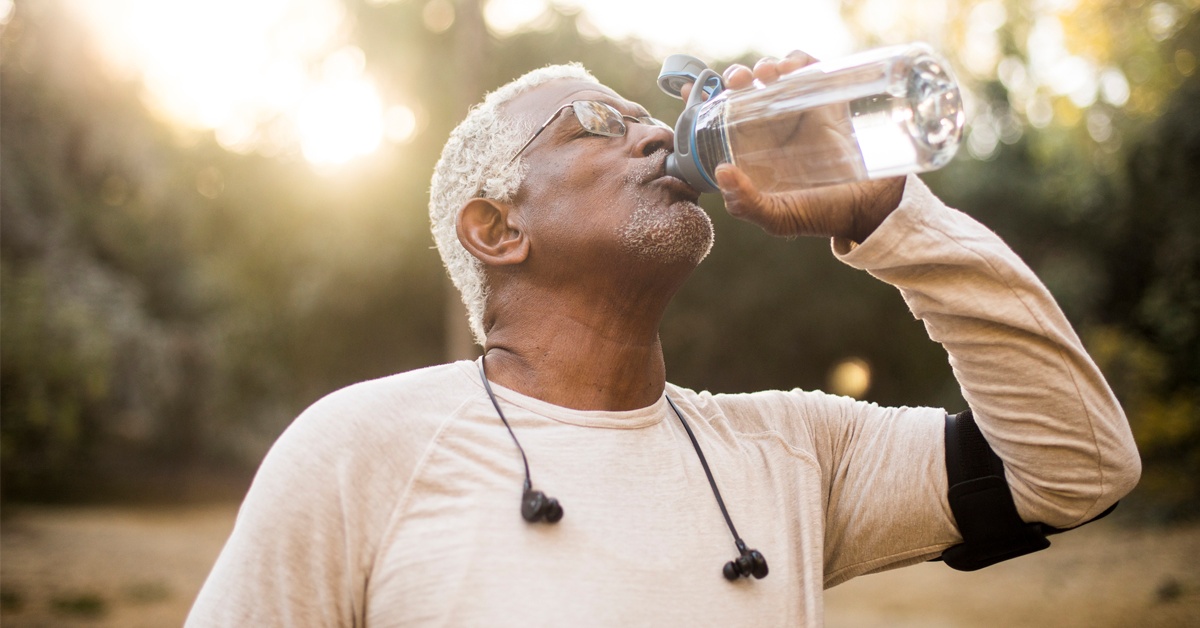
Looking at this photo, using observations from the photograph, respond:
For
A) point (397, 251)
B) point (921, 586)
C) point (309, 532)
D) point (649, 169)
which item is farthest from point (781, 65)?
point (397, 251)

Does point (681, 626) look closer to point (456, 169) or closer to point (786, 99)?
point (786, 99)

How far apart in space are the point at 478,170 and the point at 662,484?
89 cm

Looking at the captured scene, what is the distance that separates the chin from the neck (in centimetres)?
10

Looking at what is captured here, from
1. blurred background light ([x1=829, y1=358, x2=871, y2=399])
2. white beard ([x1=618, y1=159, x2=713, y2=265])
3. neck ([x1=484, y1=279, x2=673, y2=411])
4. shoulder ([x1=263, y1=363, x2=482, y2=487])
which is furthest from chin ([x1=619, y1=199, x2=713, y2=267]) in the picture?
blurred background light ([x1=829, y1=358, x2=871, y2=399])

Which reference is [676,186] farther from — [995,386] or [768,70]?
[995,386]

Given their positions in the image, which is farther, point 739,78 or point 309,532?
point 739,78

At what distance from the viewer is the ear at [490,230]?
179 centimetres

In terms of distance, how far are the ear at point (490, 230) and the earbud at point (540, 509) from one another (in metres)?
0.63

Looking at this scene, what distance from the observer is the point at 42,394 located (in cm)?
891

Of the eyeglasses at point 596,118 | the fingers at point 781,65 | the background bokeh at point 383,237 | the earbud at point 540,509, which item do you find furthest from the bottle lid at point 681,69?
the background bokeh at point 383,237

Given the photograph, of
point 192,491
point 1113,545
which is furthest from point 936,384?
point 192,491

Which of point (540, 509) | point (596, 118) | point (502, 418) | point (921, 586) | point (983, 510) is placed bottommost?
point (921, 586)

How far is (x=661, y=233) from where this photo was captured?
1.65m

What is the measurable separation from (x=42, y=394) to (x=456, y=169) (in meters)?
9.22
